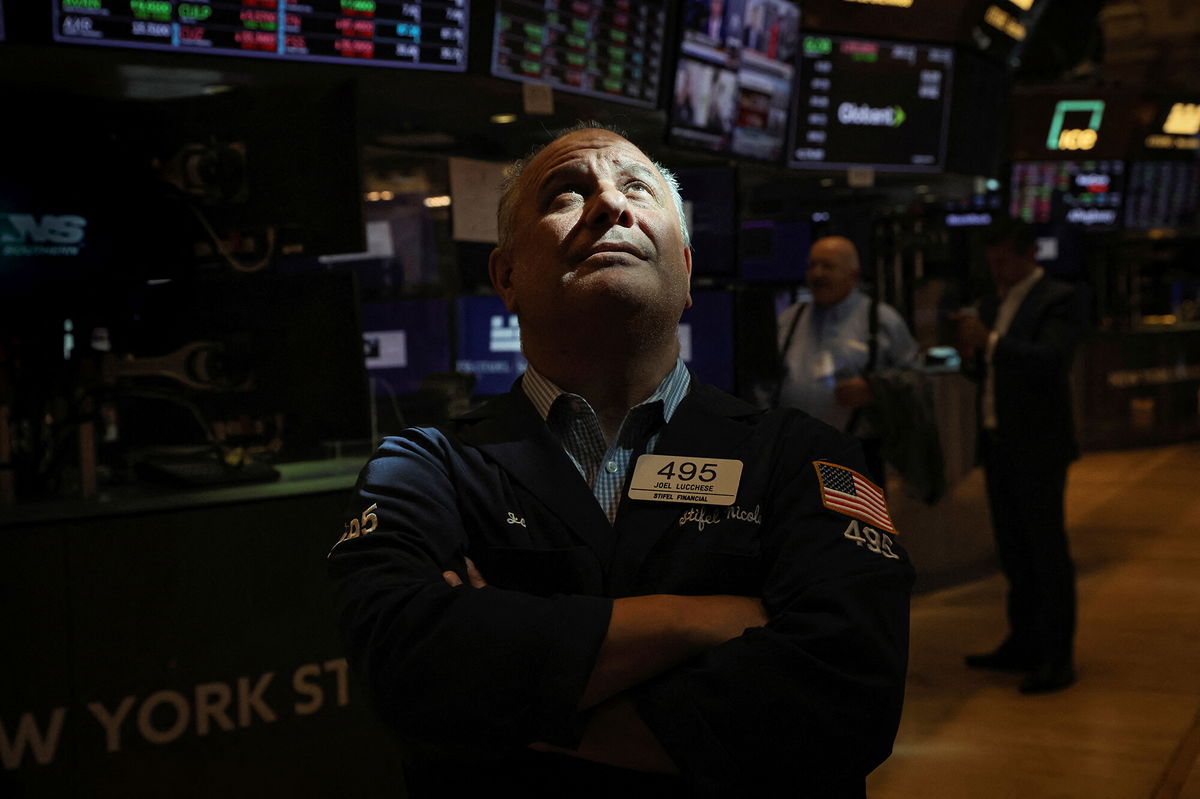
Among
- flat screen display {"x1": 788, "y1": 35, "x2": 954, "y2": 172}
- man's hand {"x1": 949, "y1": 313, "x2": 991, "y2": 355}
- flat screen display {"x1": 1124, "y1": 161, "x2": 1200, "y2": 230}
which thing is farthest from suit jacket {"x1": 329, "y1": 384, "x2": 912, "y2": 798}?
flat screen display {"x1": 1124, "y1": 161, "x2": 1200, "y2": 230}

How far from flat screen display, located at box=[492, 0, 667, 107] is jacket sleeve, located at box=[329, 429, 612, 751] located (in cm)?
235

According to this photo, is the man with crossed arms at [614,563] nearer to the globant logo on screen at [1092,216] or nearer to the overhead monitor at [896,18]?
the overhead monitor at [896,18]

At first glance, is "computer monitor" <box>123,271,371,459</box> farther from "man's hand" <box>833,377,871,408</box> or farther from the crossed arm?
"man's hand" <box>833,377,871,408</box>

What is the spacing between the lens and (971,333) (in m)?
4.05

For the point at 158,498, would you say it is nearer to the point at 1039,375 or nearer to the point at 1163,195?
the point at 1039,375

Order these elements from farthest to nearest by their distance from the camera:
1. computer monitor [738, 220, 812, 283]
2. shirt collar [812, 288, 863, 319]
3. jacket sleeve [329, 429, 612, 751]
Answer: computer monitor [738, 220, 812, 283], shirt collar [812, 288, 863, 319], jacket sleeve [329, 429, 612, 751]

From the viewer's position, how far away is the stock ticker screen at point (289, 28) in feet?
8.55

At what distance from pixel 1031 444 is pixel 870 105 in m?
1.98

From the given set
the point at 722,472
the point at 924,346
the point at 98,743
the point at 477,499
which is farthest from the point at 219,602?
the point at 924,346

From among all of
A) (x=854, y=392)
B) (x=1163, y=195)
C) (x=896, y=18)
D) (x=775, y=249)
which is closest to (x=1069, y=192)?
(x=1163, y=195)

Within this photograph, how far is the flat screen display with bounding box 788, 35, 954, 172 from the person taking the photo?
4.89 m

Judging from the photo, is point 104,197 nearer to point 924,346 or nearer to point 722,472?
point 722,472

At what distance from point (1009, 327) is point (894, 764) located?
1.67m

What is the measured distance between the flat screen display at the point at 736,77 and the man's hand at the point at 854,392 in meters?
1.09
